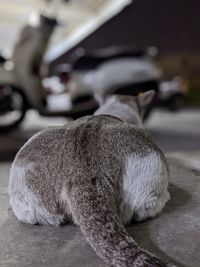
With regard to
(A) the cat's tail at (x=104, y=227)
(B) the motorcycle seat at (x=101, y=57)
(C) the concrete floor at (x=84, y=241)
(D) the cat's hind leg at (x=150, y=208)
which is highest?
(B) the motorcycle seat at (x=101, y=57)

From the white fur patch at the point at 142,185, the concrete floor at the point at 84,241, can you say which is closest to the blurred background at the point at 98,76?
the concrete floor at the point at 84,241

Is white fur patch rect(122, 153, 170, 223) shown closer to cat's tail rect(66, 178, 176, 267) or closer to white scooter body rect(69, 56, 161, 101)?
cat's tail rect(66, 178, 176, 267)

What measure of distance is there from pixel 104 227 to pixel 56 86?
5.31 m

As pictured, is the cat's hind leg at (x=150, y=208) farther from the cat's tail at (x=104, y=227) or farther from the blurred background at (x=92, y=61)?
the blurred background at (x=92, y=61)

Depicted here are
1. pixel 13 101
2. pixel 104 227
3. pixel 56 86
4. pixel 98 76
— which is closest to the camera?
pixel 104 227

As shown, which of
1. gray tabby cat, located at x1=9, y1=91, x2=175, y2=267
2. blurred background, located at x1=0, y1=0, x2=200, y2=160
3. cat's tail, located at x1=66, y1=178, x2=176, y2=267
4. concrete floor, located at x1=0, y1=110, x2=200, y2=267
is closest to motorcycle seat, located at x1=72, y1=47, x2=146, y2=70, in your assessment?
blurred background, located at x1=0, y1=0, x2=200, y2=160

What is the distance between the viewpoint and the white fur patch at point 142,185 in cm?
202

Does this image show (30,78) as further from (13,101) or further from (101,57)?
(101,57)

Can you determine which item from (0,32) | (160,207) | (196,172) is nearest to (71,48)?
(0,32)

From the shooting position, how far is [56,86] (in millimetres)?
6848

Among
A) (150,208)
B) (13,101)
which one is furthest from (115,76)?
(150,208)

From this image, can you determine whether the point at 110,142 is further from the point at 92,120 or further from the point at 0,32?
the point at 0,32

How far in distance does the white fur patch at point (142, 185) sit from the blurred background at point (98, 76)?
11 cm

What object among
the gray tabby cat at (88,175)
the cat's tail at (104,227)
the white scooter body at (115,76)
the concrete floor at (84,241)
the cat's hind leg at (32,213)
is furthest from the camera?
the white scooter body at (115,76)
